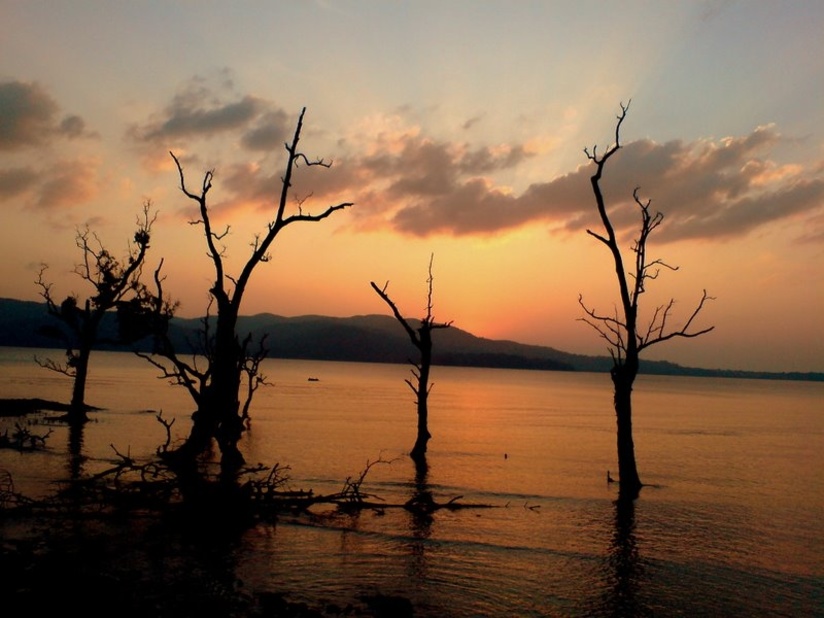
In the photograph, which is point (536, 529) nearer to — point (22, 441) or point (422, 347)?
point (422, 347)

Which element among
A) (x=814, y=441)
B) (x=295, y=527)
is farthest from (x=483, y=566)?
(x=814, y=441)

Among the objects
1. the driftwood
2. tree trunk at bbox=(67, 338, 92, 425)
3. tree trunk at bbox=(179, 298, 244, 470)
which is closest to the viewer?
tree trunk at bbox=(179, 298, 244, 470)

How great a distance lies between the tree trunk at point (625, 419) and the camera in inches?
968

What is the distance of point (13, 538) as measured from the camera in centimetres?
1574

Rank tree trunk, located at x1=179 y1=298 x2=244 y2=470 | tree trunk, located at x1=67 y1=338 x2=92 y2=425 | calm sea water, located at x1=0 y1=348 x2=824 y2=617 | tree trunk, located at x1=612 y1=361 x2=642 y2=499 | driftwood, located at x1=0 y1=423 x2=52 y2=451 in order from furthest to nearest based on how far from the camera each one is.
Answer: tree trunk, located at x1=67 y1=338 x2=92 y2=425 < driftwood, located at x1=0 y1=423 x2=52 y2=451 < tree trunk, located at x1=612 y1=361 x2=642 y2=499 < tree trunk, located at x1=179 y1=298 x2=244 y2=470 < calm sea water, located at x1=0 y1=348 x2=824 y2=617

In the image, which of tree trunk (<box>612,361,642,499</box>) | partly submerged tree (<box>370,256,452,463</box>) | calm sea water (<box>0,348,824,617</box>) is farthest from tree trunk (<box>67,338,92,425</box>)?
tree trunk (<box>612,361,642,499</box>)

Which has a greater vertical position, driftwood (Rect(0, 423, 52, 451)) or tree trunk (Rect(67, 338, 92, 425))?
tree trunk (Rect(67, 338, 92, 425))

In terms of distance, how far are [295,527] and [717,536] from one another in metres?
13.3

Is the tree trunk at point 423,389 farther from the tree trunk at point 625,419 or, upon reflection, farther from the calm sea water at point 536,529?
the tree trunk at point 625,419

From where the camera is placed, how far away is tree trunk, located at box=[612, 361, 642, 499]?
2459 cm

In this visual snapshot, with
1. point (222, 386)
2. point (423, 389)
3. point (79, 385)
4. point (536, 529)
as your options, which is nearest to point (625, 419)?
point (536, 529)

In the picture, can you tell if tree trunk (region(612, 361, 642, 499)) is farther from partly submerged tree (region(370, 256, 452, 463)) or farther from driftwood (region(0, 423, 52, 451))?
driftwood (region(0, 423, 52, 451))

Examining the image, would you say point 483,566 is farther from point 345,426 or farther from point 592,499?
point 345,426

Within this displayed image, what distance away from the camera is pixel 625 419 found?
2495 cm
